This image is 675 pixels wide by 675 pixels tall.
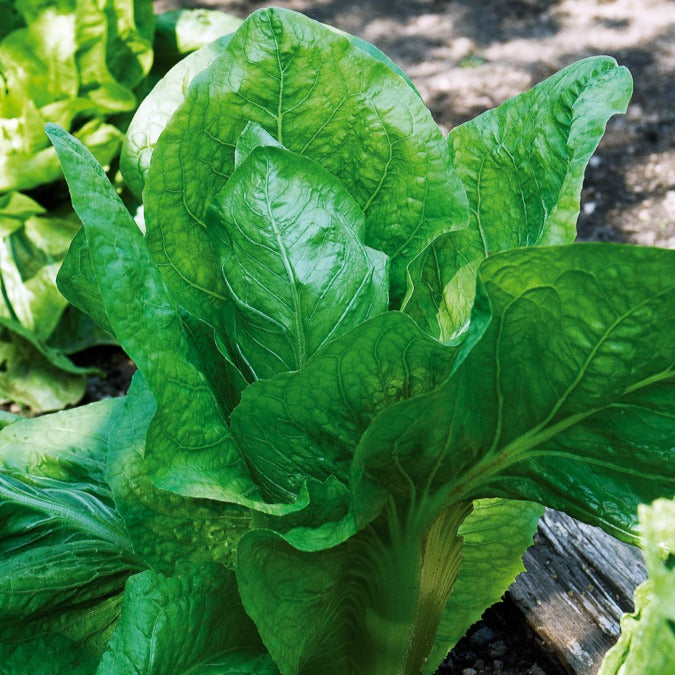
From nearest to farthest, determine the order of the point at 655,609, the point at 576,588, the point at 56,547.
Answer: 1. the point at 655,609
2. the point at 56,547
3. the point at 576,588

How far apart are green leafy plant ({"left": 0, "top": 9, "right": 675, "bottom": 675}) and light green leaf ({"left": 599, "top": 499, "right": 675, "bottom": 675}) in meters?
0.21

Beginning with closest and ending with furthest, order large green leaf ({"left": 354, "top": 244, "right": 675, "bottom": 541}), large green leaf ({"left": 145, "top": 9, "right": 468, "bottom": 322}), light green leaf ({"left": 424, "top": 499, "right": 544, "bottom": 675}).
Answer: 1. large green leaf ({"left": 354, "top": 244, "right": 675, "bottom": 541})
2. large green leaf ({"left": 145, "top": 9, "right": 468, "bottom": 322})
3. light green leaf ({"left": 424, "top": 499, "right": 544, "bottom": 675})

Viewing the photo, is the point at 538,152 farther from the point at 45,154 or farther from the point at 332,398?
the point at 45,154

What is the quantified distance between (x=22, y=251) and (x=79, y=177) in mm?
1699

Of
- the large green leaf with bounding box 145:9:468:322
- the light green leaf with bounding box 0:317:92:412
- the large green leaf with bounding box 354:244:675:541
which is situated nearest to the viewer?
the large green leaf with bounding box 354:244:675:541

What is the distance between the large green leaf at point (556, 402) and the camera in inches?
35.9

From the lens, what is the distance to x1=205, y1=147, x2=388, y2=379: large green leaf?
109cm

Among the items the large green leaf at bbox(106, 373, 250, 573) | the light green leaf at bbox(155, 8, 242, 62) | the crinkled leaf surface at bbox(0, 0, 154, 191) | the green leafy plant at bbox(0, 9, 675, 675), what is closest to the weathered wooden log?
the green leafy plant at bbox(0, 9, 675, 675)

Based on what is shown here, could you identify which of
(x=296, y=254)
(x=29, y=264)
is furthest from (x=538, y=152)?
(x=29, y=264)

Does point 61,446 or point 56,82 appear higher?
point 56,82

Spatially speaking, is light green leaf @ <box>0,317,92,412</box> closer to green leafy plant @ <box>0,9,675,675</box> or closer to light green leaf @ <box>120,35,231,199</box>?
green leafy plant @ <box>0,9,675,675</box>

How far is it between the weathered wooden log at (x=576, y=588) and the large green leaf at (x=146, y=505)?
2.03 feet

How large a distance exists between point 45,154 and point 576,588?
1747mm

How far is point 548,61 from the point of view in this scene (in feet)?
12.6
